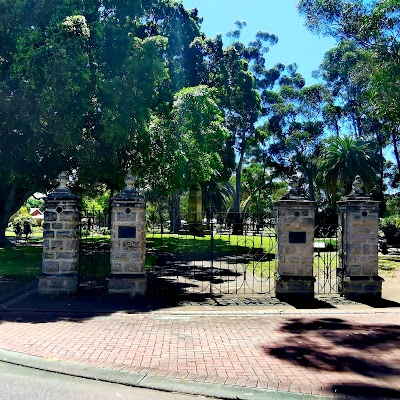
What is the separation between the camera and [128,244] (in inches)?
401

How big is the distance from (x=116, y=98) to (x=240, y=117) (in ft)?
65.4

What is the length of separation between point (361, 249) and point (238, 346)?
5206 millimetres

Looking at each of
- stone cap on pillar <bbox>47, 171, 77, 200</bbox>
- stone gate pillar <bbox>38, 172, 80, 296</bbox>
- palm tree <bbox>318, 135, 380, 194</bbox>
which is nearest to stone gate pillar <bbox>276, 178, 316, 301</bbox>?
stone gate pillar <bbox>38, 172, 80, 296</bbox>

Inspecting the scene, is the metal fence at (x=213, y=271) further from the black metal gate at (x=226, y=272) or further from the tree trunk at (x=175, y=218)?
the tree trunk at (x=175, y=218)

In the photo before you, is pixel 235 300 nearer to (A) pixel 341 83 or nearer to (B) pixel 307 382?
(B) pixel 307 382

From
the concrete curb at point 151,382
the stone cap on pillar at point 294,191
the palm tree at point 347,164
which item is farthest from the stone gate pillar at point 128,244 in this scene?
the palm tree at point 347,164

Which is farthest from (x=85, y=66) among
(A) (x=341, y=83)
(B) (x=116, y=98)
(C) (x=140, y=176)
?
(A) (x=341, y=83)

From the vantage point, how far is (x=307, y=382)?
5.02 m

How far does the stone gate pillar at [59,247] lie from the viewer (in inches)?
400

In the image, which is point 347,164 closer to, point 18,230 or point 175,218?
point 175,218

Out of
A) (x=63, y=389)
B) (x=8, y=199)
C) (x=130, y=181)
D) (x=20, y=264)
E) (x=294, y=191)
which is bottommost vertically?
(x=63, y=389)

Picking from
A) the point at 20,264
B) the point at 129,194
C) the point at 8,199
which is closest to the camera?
the point at 129,194

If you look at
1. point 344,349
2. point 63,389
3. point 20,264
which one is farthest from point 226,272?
point 63,389

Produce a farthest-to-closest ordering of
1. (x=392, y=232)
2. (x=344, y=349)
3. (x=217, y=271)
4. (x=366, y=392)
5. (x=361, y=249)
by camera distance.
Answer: (x=392, y=232)
(x=217, y=271)
(x=361, y=249)
(x=344, y=349)
(x=366, y=392)
